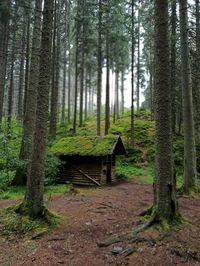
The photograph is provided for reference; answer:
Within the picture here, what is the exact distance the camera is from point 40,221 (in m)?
6.65

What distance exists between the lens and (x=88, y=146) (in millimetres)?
15016

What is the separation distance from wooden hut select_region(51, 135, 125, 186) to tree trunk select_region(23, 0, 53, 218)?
7.38 meters

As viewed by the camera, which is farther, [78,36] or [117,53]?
[117,53]

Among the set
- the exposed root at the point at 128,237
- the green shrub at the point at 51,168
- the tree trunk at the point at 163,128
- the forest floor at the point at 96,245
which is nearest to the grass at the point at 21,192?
the green shrub at the point at 51,168

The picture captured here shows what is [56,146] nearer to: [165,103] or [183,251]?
[165,103]

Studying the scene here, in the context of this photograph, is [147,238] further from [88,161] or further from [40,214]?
[88,161]

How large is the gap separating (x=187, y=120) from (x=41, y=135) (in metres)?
6.14

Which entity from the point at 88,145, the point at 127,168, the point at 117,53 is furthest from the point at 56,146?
the point at 117,53

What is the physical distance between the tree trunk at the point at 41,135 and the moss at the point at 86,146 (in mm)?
7385

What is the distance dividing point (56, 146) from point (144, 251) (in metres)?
11.2

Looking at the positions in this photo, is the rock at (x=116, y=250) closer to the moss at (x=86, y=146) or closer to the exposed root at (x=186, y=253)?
the exposed root at (x=186, y=253)

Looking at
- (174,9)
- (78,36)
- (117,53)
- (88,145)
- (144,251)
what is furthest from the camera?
(117,53)

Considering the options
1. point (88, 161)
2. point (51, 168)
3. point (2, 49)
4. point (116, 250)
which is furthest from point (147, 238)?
point (2, 49)

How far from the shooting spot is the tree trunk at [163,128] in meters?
6.18
